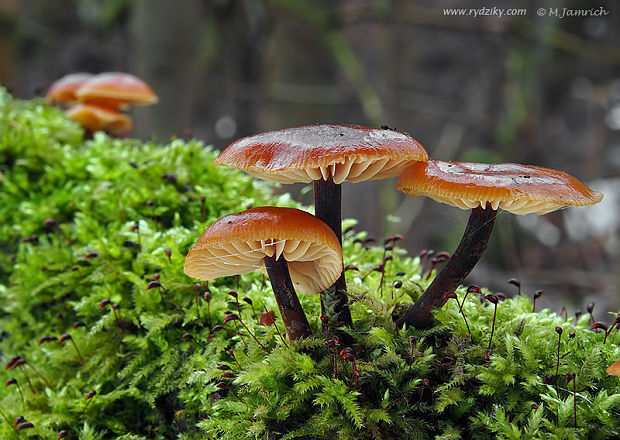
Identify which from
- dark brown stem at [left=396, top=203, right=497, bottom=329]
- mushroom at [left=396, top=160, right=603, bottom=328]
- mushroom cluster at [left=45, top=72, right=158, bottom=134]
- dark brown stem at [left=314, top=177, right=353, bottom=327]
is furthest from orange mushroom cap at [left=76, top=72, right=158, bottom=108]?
dark brown stem at [left=396, top=203, right=497, bottom=329]

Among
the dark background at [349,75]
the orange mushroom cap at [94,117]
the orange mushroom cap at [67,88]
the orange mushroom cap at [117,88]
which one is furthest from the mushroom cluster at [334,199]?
the dark background at [349,75]

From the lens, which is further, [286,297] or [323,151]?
[286,297]

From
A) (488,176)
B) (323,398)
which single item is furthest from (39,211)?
(488,176)

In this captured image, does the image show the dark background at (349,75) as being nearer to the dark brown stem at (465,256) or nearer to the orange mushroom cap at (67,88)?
the orange mushroom cap at (67,88)

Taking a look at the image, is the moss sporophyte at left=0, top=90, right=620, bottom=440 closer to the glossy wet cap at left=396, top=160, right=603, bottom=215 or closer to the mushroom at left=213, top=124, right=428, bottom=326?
the mushroom at left=213, top=124, right=428, bottom=326

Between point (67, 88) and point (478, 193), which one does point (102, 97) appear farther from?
point (478, 193)

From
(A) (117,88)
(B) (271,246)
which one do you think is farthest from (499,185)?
(A) (117,88)
